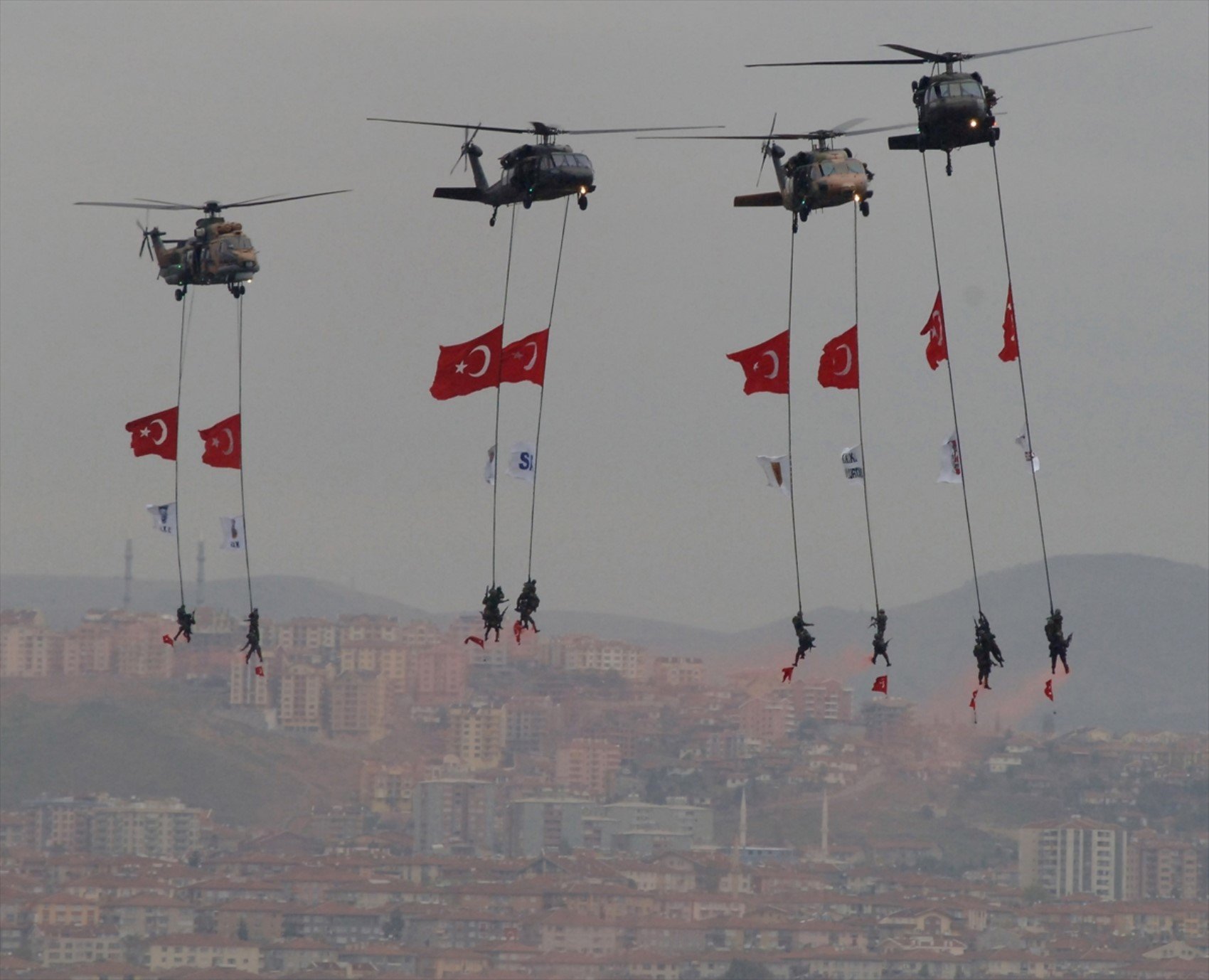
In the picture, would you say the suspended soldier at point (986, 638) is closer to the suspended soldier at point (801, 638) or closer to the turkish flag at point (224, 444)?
the suspended soldier at point (801, 638)

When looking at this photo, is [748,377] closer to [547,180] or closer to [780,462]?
[780,462]

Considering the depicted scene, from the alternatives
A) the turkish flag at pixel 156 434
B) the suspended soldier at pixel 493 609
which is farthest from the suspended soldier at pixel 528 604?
the turkish flag at pixel 156 434

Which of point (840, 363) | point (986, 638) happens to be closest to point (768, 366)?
point (840, 363)

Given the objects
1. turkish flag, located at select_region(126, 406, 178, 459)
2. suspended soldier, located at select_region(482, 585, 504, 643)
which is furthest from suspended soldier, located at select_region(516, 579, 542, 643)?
turkish flag, located at select_region(126, 406, 178, 459)

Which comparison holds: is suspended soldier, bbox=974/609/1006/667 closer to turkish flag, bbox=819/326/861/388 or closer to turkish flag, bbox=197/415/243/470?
turkish flag, bbox=819/326/861/388

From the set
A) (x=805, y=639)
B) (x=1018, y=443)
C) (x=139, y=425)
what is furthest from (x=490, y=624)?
(x=139, y=425)
